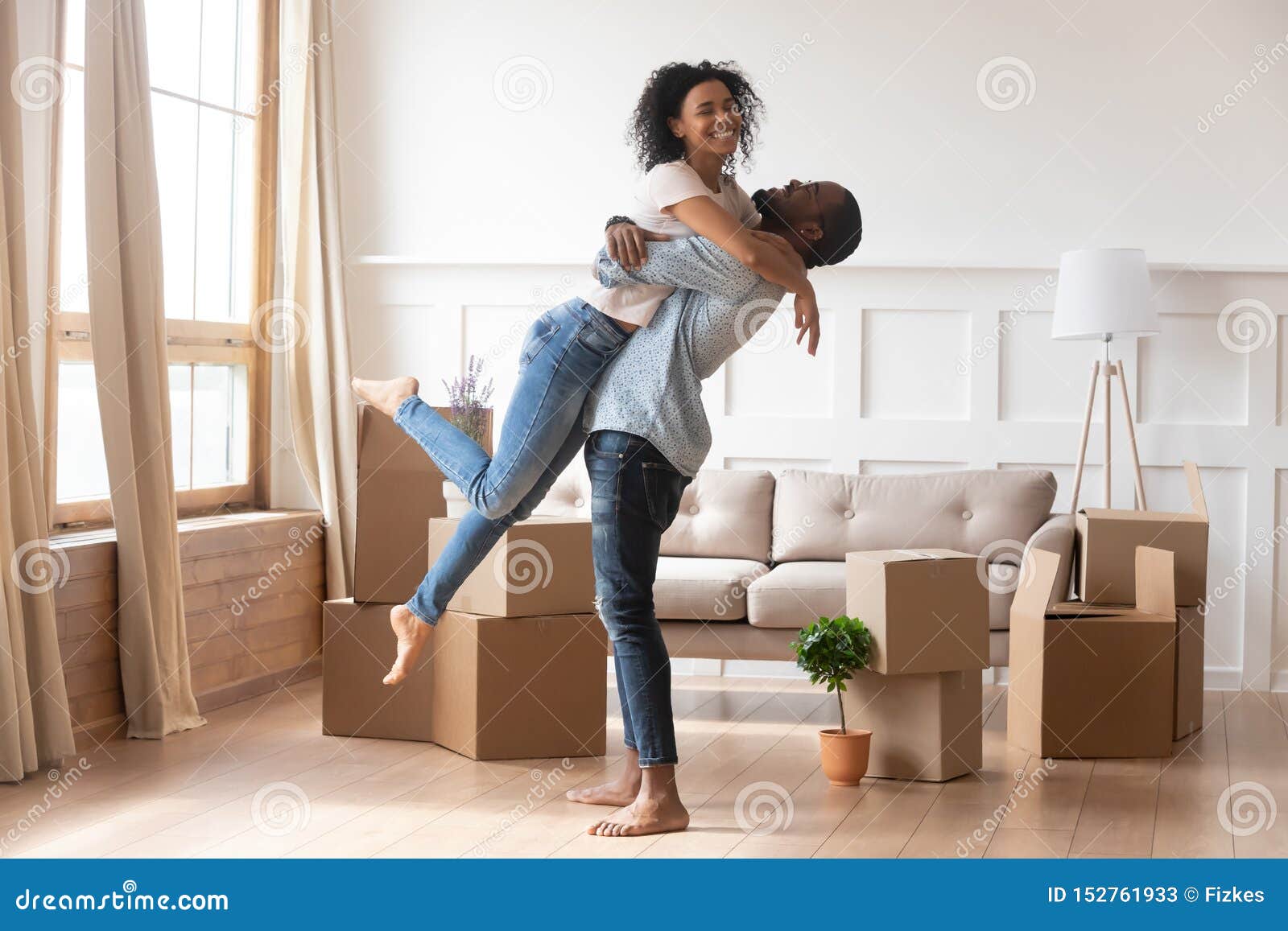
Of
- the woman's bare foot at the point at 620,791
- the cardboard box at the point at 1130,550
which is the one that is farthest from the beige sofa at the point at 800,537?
the woman's bare foot at the point at 620,791

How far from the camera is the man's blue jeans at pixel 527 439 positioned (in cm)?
275

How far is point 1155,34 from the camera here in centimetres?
498

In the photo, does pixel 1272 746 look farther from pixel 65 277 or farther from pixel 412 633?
pixel 65 277

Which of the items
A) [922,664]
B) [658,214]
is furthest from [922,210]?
[658,214]

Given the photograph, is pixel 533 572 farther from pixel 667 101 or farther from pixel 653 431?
pixel 667 101

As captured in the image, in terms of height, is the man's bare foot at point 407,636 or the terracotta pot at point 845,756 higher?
the man's bare foot at point 407,636

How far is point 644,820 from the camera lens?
2.92 m

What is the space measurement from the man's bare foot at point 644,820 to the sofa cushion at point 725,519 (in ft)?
6.31

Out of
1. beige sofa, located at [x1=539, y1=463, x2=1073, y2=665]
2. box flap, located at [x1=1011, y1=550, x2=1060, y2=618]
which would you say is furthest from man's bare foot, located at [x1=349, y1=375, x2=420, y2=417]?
box flap, located at [x1=1011, y1=550, x2=1060, y2=618]

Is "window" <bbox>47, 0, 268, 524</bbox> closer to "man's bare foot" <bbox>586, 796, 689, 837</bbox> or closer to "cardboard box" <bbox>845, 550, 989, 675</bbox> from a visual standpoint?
"man's bare foot" <bbox>586, 796, 689, 837</bbox>

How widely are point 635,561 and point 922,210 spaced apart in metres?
2.75

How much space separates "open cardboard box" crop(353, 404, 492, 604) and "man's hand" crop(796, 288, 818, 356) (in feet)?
4.59

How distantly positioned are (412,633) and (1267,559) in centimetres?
340

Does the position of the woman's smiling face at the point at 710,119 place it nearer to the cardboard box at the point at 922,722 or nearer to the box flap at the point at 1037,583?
the cardboard box at the point at 922,722
